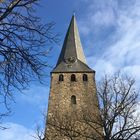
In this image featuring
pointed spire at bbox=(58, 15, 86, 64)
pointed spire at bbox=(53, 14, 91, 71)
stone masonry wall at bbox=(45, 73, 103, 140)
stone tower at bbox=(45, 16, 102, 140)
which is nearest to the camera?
stone tower at bbox=(45, 16, 102, 140)

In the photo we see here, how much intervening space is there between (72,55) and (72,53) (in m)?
0.33

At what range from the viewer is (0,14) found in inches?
235

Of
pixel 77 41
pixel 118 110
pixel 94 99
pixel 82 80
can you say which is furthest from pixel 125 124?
pixel 77 41

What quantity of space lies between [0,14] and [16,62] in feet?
Result: 3.18

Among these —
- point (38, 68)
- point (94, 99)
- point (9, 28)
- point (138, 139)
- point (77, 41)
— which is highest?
point (77, 41)

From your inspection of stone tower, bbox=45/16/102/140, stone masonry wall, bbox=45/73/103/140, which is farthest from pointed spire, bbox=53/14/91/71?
stone masonry wall, bbox=45/73/103/140

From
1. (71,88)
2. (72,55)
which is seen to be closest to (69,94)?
(71,88)

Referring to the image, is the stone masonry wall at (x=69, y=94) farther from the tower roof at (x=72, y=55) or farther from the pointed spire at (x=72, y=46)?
the pointed spire at (x=72, y=46)

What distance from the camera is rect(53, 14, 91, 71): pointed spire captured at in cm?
3152

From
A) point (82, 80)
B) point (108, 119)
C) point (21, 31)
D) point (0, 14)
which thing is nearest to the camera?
point (0, 14)

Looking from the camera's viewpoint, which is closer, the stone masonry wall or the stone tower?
the stone tower

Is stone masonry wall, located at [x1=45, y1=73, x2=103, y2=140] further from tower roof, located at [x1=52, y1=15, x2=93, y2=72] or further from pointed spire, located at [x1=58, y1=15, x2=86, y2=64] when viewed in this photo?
pointed spire, located at [x1=58, y1=15, x2=86, y2=64]

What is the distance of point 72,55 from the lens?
109 ft

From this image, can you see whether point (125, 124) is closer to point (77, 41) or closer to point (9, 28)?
point (9, 28)
